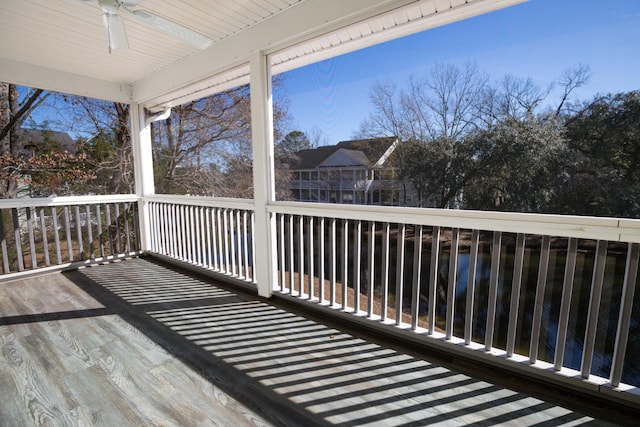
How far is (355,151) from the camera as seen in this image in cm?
230

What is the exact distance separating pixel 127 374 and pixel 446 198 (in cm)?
222

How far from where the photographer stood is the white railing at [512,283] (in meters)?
1.61

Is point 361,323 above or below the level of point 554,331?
below

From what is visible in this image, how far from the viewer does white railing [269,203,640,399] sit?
160 centimetres

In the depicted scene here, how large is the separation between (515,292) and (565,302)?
234mm

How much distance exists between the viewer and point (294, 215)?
9.96 ft

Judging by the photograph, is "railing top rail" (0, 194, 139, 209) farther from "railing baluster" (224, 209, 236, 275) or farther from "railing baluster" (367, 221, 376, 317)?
"railing baluster" (367, 221, 376, 317)

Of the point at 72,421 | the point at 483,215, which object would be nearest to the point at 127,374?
the point at 72,421

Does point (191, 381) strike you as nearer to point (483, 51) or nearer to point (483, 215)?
point (483, 215)

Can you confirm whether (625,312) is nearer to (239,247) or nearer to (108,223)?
(239,247)

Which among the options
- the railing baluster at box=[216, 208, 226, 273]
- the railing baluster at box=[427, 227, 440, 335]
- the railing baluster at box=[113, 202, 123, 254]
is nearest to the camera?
the railing baluster at box=[427, 227, 440, 335]

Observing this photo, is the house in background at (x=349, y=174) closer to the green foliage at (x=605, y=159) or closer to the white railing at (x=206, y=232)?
the white railing at (x=206, y=232)

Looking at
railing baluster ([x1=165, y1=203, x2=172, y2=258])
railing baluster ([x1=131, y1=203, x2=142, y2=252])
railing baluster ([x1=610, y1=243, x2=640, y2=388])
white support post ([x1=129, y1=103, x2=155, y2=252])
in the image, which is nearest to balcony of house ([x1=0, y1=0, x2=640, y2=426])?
railing baluster ([x1=610, y1=243, x2=640, y2=388])

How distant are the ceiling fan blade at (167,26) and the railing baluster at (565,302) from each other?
8.99ft
